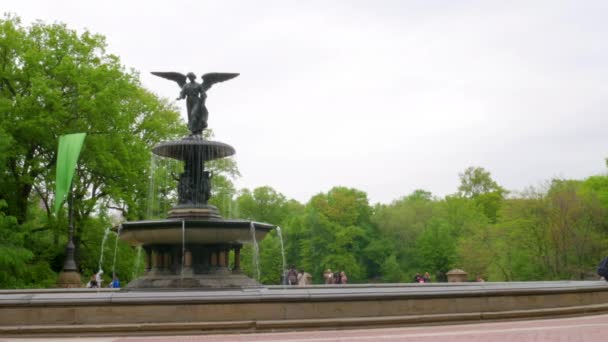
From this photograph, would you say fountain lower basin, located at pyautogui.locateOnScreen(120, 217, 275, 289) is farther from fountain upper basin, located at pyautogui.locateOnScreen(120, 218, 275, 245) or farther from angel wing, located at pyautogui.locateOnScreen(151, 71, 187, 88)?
angel wing, located at pyautogui.locateOnScreen(151, 71, 187, 88)

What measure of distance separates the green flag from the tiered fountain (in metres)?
1.68

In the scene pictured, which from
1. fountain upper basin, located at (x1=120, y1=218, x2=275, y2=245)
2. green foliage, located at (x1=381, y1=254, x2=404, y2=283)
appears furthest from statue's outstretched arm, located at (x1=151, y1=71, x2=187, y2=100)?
green foliage, located at (x1=381, y1=254, x2=404, y2=283)

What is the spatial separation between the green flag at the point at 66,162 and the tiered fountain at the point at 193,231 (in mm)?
1684

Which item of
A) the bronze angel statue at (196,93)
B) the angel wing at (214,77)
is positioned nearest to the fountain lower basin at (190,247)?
the bronze angel statue at (196,93)

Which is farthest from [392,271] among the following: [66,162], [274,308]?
[274,308]

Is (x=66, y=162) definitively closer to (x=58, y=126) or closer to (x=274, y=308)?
(x=274, y=308)

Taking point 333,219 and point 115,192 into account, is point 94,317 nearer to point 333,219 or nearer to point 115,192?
point 115,192

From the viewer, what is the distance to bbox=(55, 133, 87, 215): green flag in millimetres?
15894

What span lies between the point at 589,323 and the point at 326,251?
57929 millimetres

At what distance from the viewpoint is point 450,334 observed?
10.2 m

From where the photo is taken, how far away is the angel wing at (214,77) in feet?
61.4

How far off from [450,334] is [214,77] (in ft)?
36.2

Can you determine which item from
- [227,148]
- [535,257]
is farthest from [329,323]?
[535,257]

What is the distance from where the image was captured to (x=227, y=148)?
715 inches
